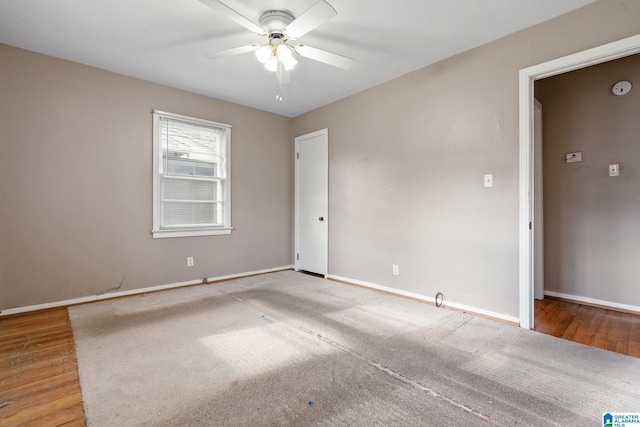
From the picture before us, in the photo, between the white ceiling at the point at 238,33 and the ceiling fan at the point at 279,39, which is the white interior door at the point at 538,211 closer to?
the white ceiling at the point at 238,33

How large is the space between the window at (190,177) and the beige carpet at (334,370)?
1308 mm

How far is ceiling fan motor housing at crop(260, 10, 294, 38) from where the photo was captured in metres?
2.24

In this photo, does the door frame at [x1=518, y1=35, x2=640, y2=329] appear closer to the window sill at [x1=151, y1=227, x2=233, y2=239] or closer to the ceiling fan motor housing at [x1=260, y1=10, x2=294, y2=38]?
the ceiling fan motor housing at [x1=260, y1=10, x2=294, y2=38]

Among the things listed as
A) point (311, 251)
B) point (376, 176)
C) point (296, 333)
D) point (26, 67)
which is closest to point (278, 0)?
point (376, 176)

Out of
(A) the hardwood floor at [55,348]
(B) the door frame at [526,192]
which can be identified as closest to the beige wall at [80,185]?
(A) the hardwood floor at [55,348]

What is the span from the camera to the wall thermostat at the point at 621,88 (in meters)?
Answer: 3.00

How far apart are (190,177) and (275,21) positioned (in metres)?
2.44

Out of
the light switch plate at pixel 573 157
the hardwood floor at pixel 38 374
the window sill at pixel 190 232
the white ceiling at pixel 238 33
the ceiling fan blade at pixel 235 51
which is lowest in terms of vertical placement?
the hardwood floor at pixel 38 374

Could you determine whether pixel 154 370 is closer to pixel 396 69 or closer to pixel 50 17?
pixel 50 17

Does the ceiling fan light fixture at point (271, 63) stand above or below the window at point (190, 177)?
above

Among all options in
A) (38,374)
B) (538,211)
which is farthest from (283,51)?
(538,211)

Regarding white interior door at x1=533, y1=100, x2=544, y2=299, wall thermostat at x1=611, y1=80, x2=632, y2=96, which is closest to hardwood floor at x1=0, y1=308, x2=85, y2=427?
white interior door at x1=533, y1=100, x2=544, y2=299

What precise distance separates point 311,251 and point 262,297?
4.81 feet

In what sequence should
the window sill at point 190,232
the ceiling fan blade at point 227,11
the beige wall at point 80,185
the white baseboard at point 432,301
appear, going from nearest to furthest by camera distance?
1. the ceiling fan blade at point 227,11
2. the white baseboard at point 432,301
3. the beige wall at point 80,185
4. the window sill at point 190,232
